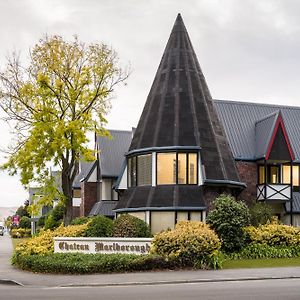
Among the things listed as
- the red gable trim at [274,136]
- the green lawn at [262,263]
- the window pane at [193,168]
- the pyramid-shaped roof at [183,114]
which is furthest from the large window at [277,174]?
the green lawn at [262,263]

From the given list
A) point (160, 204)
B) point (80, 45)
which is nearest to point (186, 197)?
point (160, 204)

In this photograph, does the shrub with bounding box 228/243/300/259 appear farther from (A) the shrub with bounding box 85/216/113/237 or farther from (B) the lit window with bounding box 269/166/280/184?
(B) the lit window with bounding box 269/166/280/184

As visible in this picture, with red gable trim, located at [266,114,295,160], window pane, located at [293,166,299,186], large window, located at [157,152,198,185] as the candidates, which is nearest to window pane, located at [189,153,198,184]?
large window, located at [157,152,198,185]

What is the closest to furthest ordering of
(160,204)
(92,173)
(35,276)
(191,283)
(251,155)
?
(191,283) → (35,276) → (160,204) → (251,155) → (92,173)

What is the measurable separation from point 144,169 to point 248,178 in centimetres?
784

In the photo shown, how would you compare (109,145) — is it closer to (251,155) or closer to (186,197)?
(251,155)

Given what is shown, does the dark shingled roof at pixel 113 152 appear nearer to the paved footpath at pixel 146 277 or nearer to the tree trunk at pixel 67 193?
the tree trunk at pixel 67 193

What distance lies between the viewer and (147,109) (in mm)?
36625

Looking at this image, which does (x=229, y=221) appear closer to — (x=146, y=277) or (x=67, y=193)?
(x=146, y=277)

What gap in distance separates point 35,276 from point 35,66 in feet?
55.1

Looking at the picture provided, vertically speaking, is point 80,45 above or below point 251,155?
above

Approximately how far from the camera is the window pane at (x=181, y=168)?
3366cm

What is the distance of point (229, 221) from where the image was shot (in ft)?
98.8

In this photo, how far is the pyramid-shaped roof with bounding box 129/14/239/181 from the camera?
112 ft
